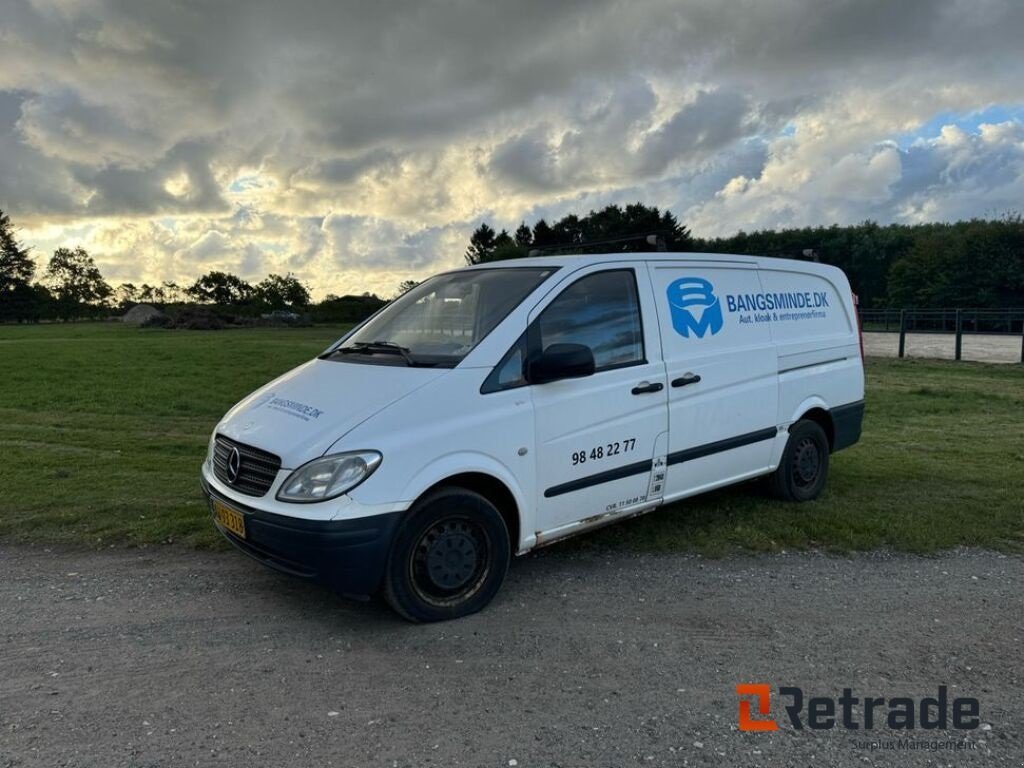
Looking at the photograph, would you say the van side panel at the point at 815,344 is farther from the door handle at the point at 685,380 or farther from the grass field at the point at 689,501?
the door handle at the point at 685,380

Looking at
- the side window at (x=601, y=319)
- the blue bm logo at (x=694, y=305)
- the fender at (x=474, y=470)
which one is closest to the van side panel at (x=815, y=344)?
the blue bm logo at (x=694, y=305)

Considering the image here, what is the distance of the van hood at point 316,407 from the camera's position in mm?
3521

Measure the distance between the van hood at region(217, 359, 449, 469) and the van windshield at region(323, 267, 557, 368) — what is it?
0.17 m

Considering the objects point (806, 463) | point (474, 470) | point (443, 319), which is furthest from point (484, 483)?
point (806, 463)

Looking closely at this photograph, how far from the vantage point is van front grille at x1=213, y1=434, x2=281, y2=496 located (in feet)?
11.8

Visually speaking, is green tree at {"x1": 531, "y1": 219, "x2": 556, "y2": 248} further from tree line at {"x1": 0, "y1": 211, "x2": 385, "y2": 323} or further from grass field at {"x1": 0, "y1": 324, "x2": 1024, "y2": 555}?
grass field at {"x1": 0, "y1": 324, "x2": 1024, "y2": 555}

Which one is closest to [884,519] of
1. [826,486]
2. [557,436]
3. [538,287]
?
[826,486]

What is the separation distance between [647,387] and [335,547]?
7.14 ft

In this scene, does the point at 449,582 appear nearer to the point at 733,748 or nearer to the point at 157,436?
the point at 733,748

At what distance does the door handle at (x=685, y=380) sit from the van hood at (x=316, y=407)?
1.68m

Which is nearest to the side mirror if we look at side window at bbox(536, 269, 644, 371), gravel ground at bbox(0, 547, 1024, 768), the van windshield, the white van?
Answer: the white van

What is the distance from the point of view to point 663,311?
185 inches

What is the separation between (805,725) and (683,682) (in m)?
0.52

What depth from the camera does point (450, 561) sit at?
3725 mm
